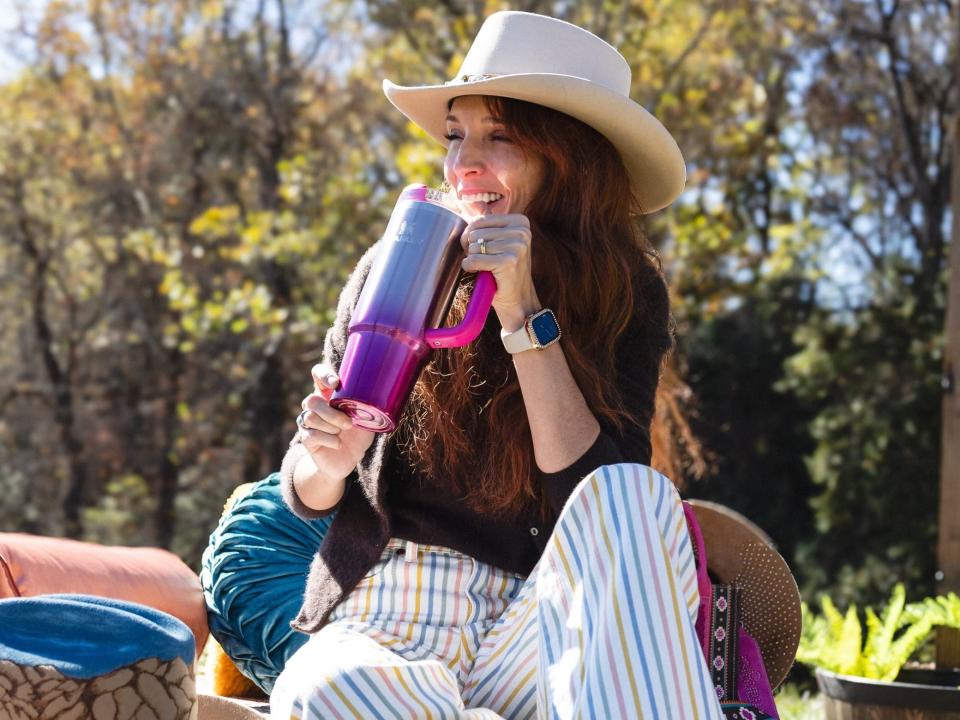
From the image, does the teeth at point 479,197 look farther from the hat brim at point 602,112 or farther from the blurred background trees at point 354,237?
the blurred background trees at point 354,237

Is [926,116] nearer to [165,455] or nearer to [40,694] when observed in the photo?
[165,455]

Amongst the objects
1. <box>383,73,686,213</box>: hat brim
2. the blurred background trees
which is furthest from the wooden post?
<box>383,73,686,213</box>: hat brim

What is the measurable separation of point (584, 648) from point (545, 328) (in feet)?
1.97

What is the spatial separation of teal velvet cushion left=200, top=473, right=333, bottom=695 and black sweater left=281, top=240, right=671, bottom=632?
0.40 meters

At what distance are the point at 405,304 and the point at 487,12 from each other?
25.6 feet

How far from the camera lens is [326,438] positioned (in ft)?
6.16

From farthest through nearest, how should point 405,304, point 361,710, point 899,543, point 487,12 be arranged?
point 487,12
point 899,543
point 405,304
point 361,710

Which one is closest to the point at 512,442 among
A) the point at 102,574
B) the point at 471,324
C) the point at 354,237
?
the point at 471,324

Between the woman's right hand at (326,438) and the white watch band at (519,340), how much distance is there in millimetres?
289

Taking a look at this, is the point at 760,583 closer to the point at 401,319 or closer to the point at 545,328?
the point at 545,328

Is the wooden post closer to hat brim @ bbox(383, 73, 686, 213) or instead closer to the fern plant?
the fern plant

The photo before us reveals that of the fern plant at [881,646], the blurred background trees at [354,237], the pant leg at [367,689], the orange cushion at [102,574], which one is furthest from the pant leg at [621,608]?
the blurred background trees at [354,237]

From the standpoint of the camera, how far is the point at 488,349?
225 cm

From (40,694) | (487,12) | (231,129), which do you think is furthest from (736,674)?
(231,129)
